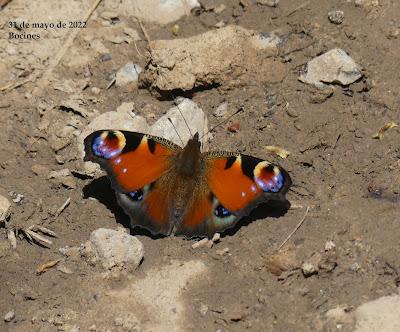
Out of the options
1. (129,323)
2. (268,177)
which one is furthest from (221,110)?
(129,323)

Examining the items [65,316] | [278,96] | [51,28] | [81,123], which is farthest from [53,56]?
[65,316]

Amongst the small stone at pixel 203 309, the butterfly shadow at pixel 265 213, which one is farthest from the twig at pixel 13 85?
the small stone at pixel 203 309

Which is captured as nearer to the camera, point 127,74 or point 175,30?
point 127,74

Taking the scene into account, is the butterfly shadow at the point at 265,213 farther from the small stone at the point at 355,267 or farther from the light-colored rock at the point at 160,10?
the light-colored rock at the point at 160,10

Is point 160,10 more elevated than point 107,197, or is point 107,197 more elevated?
point 160,10

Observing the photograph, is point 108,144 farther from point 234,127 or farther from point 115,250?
point 234,127

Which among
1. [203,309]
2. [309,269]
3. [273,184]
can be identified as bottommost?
[203,309]

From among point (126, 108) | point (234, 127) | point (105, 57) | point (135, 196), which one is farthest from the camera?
point (105, 57)

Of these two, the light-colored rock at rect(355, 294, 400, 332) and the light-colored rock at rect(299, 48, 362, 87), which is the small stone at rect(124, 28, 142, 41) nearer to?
the light-colored rock at rect(299, 48, 362, 87)

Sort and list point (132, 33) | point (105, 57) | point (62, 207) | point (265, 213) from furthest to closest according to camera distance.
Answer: point (132, 33) < point (105, 57) < point (62, 207) < point (265, 213)
